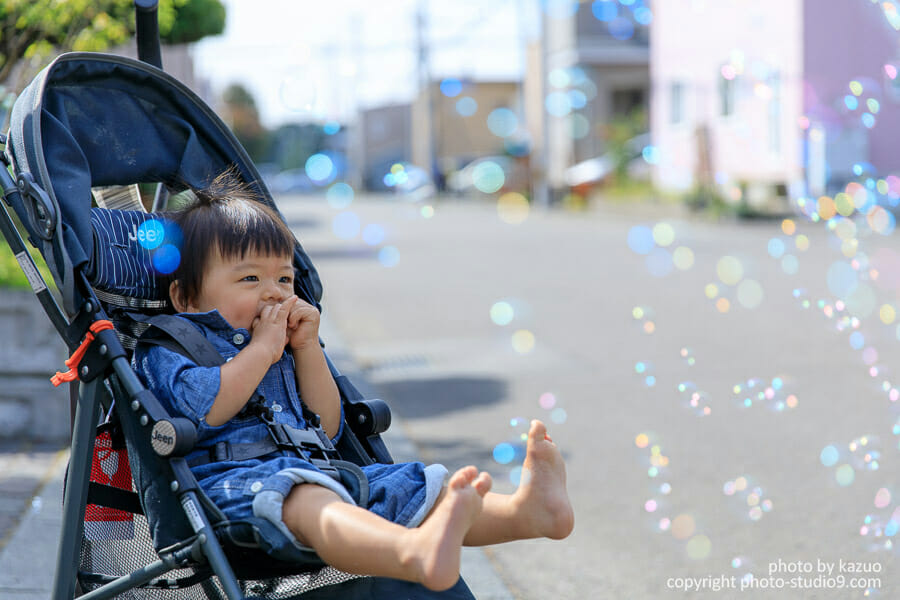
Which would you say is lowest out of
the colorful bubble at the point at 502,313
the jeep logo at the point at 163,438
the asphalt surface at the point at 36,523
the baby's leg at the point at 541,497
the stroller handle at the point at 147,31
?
the colorful bubble at the point at 502,313

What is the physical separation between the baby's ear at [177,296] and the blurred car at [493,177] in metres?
32.1

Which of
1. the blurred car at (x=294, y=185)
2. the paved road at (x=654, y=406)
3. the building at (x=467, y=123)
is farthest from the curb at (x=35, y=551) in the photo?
the blurred car at (x=294, y=185)

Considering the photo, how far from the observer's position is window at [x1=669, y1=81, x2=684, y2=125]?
24656 mm

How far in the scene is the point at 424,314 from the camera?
32.2 feet

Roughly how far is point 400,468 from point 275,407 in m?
0.37

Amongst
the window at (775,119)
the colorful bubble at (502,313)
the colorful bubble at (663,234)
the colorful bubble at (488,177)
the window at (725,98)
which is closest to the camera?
the colorful bubble at (502,313)

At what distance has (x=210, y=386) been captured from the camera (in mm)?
2320

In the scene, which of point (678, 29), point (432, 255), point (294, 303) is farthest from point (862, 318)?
point (678, 29)

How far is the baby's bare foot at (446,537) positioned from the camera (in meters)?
1.91

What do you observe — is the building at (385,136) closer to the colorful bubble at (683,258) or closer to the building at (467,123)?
the building at (467,123)

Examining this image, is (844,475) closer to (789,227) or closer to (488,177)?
(789,227)

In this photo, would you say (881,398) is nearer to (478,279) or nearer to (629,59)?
(478,279)

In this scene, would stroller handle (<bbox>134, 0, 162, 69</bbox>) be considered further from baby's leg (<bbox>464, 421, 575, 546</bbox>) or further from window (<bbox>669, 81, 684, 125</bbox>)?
window (<bbox>669, 81, 684, 125</bbox>)

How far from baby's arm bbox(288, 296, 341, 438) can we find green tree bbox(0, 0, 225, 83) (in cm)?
264
